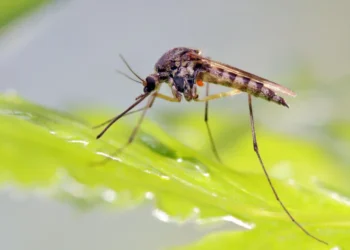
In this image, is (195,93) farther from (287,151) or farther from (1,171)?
(1,171)

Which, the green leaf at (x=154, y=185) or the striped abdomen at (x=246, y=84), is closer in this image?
the green leaf at (x=154, y=185)

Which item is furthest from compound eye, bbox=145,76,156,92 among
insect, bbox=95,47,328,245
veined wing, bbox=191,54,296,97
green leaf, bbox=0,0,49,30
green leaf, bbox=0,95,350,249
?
green leaf, bbox=0,95,350,249

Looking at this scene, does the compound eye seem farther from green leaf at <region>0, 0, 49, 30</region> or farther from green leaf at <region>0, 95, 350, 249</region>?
green leaf at <region>0, 95, 350, 249</region>

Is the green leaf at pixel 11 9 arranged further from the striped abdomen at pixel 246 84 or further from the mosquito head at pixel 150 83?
the striped abdomen at pixel 246 84

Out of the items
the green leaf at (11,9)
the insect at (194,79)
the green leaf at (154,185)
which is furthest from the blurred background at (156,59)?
the green leaf at (154,185)

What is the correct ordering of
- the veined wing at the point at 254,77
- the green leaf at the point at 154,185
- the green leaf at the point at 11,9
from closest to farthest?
the green leaf at the point at 154,185 < the green leaf at the point at 11,9 < the veined wing at the point at 254,77

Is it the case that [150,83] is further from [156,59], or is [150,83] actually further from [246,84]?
[156,59]

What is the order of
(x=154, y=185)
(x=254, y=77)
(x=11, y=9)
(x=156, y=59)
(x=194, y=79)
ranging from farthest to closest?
(x=156, y=59) → (x=194, y=79) → (x=254, y=77) → (x=11, y=9) → (x=154, y=185)

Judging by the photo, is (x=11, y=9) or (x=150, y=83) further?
(x=150, y=83)

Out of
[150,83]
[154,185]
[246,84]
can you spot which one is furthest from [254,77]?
[154,185]
